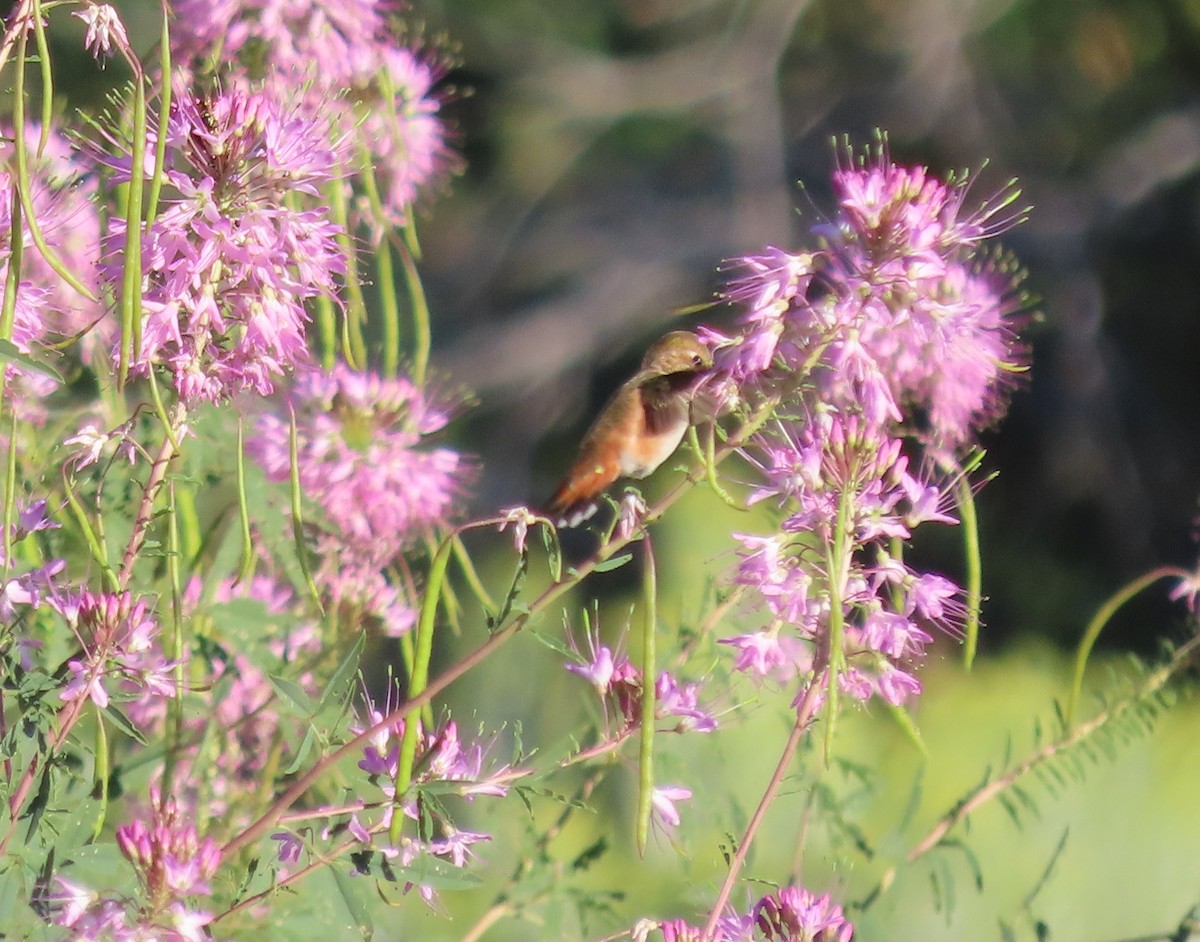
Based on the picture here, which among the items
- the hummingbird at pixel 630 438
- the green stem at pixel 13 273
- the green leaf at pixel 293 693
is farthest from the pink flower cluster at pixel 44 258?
the hummingbird at pixel 630 438

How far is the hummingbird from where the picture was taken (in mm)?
1515

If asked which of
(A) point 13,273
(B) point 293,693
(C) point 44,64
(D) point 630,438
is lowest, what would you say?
(B) point 293,693

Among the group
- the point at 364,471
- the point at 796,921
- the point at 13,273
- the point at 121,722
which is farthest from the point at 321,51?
the point at 796,921

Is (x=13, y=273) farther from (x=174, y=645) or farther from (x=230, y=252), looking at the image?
(x=174, y=645)

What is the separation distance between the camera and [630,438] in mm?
1591

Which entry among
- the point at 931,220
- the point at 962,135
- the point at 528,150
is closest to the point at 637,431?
the point at 931,220

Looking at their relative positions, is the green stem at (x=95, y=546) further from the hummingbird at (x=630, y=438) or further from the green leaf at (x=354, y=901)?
the hummingbird at (x=630, y=438)

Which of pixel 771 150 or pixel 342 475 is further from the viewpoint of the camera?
pixel 771 150

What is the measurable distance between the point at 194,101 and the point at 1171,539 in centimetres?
519

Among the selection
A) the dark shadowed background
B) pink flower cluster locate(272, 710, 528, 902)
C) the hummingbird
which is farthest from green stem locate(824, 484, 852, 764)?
the dark shadowed background

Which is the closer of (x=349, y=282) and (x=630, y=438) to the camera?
(x=349, y=282)

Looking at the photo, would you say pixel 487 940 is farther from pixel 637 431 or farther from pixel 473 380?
pixel 473 380

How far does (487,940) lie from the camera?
7.19ft

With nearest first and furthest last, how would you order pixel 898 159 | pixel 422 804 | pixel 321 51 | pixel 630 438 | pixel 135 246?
pixel 135 246
pixel 422 804
pixel 321 51
pixel 630 438
pixel 898 159
